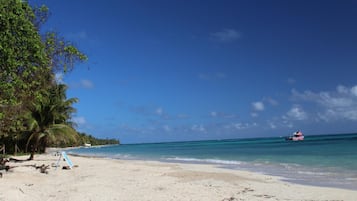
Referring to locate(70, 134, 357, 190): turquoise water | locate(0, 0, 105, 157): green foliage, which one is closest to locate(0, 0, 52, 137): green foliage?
locate(0, 0, 105, 157): green foliage

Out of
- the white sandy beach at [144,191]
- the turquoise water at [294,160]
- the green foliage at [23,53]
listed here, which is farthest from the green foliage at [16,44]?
the turquoise water at [294,160]

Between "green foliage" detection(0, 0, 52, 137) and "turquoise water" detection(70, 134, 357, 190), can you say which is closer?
"green foliage" detection(0, 0, 52, 137)

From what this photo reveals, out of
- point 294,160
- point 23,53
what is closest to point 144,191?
A: point 23,53

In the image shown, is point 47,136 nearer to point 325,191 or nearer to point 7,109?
point 7,109

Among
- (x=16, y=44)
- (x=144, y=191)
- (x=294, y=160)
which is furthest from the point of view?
(x=294, y=160)

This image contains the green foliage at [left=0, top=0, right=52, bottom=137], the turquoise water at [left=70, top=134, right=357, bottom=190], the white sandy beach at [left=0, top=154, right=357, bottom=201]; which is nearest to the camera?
the green foliage at [left=0, top=0, right=52, bottom=137]

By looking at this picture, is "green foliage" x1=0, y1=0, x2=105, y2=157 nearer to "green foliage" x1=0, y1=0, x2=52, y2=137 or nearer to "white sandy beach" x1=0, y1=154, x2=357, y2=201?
"green foliage" x1=0, y1=0, x2=52, y2=137

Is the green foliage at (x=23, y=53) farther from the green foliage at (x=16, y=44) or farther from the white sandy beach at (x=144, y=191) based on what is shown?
the white sandy beach at (x=144, y=191)

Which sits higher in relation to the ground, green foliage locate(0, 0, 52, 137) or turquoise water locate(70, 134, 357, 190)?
green foliage locate(0, 0, 52, 137)

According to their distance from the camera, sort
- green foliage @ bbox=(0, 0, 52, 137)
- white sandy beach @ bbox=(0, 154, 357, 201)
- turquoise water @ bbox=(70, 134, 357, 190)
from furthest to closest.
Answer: turquoise water @ bbox=(70, 134, 357, 190) < white sandy beach @ bbox=(0, 154, 357, 201) < green foliage @ bbox=(0, 0, 52, 137)

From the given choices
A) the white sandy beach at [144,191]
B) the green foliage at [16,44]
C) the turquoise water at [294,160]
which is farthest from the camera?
the turquoise water at [294,160]

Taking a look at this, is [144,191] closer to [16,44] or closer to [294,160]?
[16,44]

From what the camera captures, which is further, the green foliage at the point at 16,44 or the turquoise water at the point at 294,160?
the turquoise water at the point at 294,160

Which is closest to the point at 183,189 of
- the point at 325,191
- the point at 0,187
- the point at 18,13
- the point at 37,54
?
the point at 325,191
